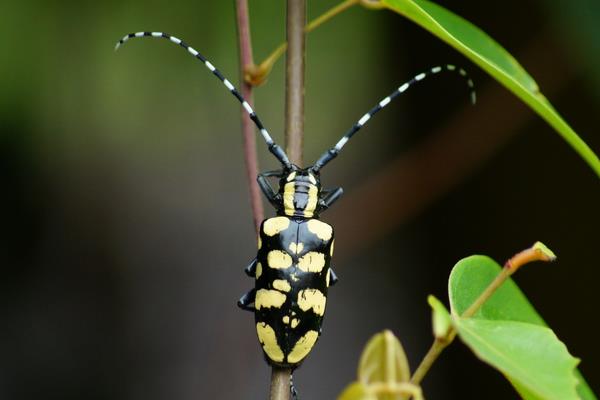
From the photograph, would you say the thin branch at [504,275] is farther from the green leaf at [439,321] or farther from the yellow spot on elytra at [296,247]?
the yellow spot on elytra at [296,247]

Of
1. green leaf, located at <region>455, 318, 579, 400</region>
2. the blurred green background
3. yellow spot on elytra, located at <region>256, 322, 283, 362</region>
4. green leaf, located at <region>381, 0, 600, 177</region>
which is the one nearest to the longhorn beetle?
yellow spot on elytra, located at <region>256, 322, 283, 362</region>

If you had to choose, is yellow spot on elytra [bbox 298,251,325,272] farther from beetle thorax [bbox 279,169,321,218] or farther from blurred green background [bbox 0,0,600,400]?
blurred green background [bbox 0,0,600,400]

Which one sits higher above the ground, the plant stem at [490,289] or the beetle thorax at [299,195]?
the beetle thorax at [299,195]

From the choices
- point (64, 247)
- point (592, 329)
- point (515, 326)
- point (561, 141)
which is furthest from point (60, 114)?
point (515, 326)

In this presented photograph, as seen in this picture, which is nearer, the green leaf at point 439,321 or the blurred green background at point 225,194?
the green leaf at point 439,321

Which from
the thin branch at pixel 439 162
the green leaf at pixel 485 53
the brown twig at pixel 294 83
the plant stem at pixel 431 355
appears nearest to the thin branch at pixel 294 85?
the brown twig at pixel 294 83

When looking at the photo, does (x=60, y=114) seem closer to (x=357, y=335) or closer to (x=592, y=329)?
(x=357, y=335)
